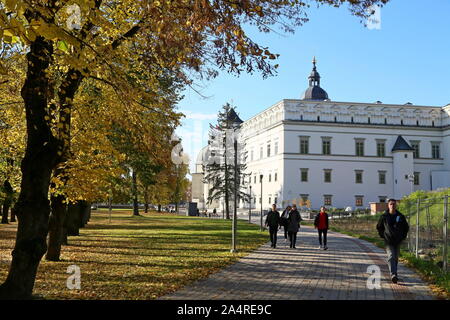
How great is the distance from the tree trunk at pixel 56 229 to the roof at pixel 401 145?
64944 millimetres

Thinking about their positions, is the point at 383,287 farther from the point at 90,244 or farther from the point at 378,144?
the point at 378,144

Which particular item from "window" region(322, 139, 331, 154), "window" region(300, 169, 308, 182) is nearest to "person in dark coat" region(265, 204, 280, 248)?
"window" region(300, 169, 308, 182)

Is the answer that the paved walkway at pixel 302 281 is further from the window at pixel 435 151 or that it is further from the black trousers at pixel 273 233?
the window at pixel 435 151

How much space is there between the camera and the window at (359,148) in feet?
230

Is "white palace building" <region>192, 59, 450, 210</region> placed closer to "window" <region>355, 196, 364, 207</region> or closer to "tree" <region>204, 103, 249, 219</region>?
"window" <region>355, 196, 364, 207</region>

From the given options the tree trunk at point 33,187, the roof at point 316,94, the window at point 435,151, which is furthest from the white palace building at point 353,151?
the tree trunk at point 33,187

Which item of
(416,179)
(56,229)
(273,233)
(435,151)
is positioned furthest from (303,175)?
(56,229)

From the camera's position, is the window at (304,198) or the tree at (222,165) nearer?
the tree at (222,165)

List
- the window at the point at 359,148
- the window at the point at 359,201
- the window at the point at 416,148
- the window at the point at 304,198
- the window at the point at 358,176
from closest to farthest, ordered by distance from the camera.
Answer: the window at the point at 304,198 → the window at the point at 359,201 → the window at the point at 358,176 → the window at the point at 359,148 → the window at the point at 416,148

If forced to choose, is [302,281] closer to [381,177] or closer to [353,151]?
[353,151]

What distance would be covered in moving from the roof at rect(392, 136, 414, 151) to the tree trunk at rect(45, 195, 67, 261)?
6494cm
